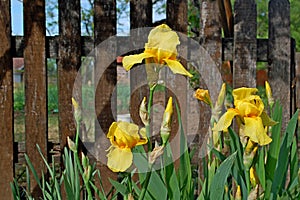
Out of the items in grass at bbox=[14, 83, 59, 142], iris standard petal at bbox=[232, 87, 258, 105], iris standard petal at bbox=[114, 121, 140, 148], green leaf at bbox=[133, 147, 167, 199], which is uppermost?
iris standard petal at bbox=[232, 87, 258, 105]

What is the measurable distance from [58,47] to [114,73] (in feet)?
0.95

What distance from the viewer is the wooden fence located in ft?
6.55

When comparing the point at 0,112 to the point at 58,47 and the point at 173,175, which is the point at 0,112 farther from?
the point at 173,175

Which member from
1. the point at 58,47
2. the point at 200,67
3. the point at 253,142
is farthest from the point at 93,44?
the point at 253,142

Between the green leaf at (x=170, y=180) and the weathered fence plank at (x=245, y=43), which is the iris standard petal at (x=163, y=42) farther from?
the weathered fence plank at (x=245, y=43)

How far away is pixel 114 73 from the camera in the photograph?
80.2 inches

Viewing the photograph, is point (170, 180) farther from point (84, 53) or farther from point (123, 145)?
point (84, 53)

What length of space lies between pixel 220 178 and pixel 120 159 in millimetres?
223

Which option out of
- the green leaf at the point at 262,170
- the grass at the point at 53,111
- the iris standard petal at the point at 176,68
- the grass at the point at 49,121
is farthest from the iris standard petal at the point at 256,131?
the grass at the point at 49,121

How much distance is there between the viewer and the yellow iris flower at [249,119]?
2.73 feet

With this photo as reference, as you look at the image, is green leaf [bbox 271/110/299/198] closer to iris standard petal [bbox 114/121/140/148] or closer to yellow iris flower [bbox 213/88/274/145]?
yellow iris flower [bbox 213/88/274/145]

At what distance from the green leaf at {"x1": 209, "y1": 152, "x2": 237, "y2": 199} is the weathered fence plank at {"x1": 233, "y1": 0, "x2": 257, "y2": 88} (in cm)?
126

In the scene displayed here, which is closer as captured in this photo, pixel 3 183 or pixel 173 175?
A: pixel 173 175

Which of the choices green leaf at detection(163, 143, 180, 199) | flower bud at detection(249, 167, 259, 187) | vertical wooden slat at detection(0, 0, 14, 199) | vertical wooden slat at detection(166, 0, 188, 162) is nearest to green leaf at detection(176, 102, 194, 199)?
green leaf at detection(163, 143, 180, 199)
